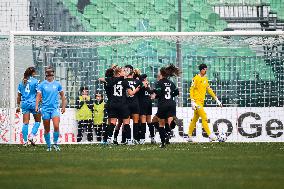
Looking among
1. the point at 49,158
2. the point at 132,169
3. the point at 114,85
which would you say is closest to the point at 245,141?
the point at 114,85

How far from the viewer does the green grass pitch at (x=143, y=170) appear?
11258mm

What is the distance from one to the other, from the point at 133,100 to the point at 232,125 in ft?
14.1

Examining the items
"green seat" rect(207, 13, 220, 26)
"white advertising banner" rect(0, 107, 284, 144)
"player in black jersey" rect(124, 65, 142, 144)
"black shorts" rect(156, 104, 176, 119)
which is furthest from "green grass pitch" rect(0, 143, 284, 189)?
"green seat" rect(207, 13, 220, 26)

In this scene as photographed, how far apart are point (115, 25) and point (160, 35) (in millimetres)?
10796

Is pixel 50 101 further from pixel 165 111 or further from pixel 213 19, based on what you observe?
pixel 213 19

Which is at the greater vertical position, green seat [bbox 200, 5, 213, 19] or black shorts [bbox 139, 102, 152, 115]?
green seat [bbox 200, 5, 213, 19]

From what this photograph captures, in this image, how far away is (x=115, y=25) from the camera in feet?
121

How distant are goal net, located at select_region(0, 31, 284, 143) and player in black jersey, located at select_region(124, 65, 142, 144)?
2.35 meters

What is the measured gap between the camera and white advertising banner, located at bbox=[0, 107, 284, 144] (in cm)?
2708

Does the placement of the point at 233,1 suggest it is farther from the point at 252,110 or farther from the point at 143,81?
the point at 143,81

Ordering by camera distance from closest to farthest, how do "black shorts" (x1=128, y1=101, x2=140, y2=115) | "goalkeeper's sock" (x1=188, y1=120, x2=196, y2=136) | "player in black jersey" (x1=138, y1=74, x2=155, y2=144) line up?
1. "black shorts" (x1=128, y1=101, x2=140, y2=115)
2. "player in black jersey" (x1=138, y1=74, x2=155, y2=144)
3. "goalkeeper's sock" (x1=188, y1=120, x2=196, y2=136)

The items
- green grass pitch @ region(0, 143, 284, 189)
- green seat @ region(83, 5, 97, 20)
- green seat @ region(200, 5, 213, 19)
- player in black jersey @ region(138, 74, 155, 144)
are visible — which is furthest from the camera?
green seat @ region(200, 5, 213, 19)

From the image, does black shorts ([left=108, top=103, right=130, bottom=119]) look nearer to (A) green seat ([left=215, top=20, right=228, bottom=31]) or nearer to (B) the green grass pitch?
(B) the green grass pitch

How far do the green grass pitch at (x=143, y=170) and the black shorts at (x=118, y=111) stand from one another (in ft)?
15.2
